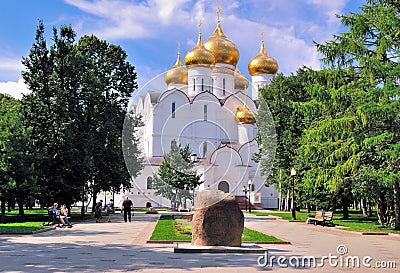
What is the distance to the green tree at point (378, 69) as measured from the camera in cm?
2119

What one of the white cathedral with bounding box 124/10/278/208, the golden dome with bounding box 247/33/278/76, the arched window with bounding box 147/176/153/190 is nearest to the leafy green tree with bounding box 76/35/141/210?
the arched window with bounding box 147/176/153/190

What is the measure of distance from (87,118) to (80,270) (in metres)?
23.3

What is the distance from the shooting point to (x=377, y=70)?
22312 millimetres

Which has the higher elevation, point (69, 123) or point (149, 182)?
point (69, 123)

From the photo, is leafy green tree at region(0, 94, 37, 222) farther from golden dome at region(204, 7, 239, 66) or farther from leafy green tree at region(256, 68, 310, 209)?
golden dome at region(204, 7, 239, 66)

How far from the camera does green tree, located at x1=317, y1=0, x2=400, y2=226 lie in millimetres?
21188

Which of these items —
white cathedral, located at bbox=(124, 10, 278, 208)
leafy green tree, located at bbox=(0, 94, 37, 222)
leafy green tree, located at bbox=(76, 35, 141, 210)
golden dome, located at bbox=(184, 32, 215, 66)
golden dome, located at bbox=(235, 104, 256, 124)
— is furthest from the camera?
leafy green tree, located at bbox=(76, 35, 141, 210)

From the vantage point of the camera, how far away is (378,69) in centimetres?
2202

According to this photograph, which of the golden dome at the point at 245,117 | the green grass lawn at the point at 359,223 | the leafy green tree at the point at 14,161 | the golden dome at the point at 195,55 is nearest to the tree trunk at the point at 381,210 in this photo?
the green grass lawn at the point at 359,223

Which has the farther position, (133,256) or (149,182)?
(133,256)

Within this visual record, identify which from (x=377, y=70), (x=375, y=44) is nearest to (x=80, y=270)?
(x=377, y=70)

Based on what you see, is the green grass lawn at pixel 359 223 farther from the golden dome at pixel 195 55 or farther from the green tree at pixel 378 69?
the golden dome at pixel 195 55

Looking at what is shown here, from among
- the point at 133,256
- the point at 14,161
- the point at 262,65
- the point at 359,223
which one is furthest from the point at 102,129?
the point at 262,65

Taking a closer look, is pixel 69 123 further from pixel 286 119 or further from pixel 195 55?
pixel 286 119
